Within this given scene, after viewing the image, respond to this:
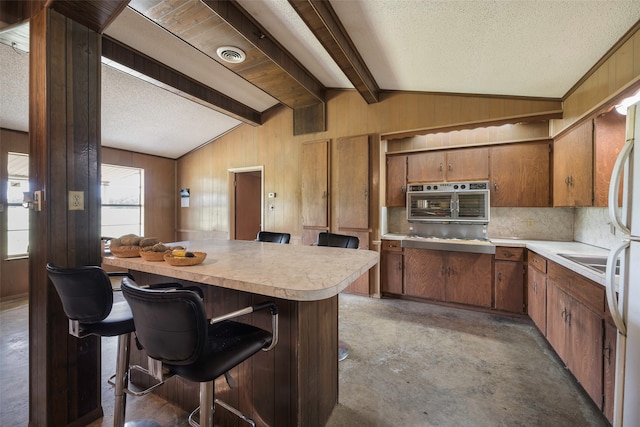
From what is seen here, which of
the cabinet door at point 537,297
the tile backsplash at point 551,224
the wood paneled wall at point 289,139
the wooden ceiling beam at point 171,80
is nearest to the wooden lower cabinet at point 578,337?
the cabinet door at point 537,297

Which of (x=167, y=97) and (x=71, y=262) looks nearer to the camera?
(x=71, y=262)

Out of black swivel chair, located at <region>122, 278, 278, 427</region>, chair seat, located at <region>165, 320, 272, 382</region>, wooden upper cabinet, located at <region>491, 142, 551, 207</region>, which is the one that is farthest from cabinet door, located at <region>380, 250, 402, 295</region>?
black swivel chair, located at <region>122, 278, 278, 427</region>

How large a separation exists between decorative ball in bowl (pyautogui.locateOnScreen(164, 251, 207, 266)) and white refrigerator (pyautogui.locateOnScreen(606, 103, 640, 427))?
205 centimetres

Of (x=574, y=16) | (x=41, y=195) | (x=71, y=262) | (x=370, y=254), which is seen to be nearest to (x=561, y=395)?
(x=370, y=254)

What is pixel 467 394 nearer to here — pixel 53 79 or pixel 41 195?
→ pixel 41 195

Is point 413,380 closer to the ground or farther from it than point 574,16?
closer to the ground

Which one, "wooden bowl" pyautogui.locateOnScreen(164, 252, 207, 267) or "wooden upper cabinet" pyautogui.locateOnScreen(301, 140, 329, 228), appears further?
"wooden upper cabinet" pyautogui.locateOnScreen(301, 140, 329, 228)

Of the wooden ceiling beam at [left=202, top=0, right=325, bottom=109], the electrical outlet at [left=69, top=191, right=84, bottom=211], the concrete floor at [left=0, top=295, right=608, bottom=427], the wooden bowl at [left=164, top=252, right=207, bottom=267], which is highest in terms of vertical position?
the wooden ceiling beam at [left=202, top=0, right=325, bottom=109]

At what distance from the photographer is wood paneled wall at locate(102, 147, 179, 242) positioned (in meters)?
5.26

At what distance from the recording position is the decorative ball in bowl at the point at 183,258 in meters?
1.33

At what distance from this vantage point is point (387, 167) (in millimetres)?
3928

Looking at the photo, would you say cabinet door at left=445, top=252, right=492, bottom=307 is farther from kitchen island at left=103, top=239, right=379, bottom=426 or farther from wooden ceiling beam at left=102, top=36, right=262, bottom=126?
wooden ceiling beam at left=102, top=36, right=262, bottom=126

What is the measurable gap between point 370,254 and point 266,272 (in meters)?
0.74

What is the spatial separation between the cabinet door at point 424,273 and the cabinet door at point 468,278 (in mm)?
92
